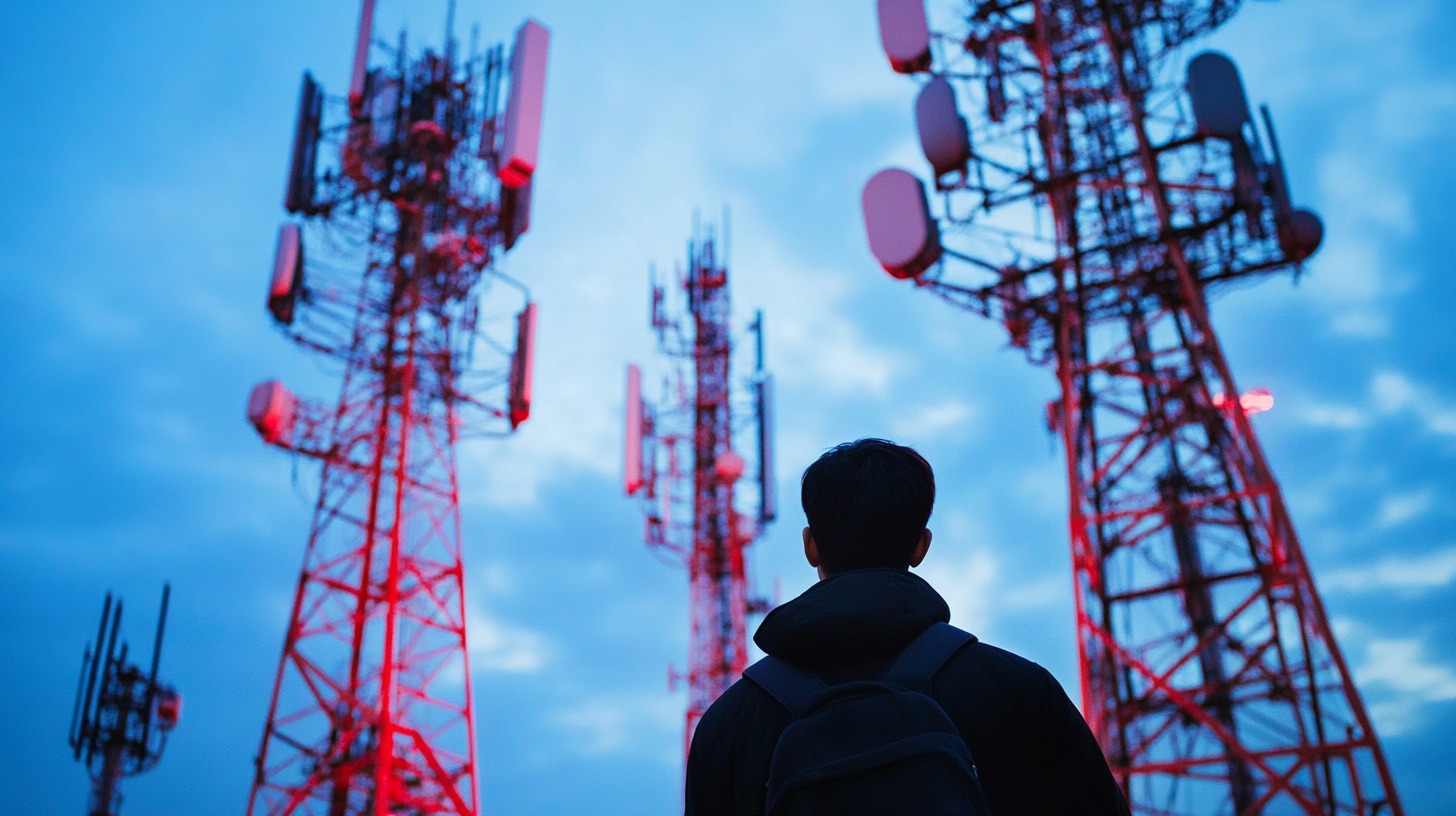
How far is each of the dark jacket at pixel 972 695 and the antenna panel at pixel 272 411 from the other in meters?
17.8

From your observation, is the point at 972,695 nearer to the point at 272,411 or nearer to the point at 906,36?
the point at 906,36

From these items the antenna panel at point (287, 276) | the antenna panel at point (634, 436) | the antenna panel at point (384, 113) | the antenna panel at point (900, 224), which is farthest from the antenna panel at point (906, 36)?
the antenna panel at point (634, 436)

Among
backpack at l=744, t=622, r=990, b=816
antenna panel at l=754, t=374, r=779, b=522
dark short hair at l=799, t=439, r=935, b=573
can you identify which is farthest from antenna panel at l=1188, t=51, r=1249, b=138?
antenna panel at l=754, t=374, r=779, b=522

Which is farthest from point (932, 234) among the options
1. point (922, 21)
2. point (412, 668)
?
point (412, 668)

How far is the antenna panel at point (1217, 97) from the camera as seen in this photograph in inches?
461

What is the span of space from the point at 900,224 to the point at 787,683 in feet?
35.8

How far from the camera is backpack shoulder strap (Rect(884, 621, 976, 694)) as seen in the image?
1.67 metres

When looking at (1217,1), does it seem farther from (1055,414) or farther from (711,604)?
(711,604)

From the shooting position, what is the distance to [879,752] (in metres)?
1.54

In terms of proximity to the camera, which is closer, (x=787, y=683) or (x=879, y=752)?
(x=879, y=752)

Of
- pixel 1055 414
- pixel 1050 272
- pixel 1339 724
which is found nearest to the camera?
pixel 1339 724

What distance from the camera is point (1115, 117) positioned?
14.1 m

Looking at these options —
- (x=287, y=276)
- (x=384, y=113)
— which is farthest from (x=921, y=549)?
(x=384, y=113)

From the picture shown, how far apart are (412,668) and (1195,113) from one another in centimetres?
1357
